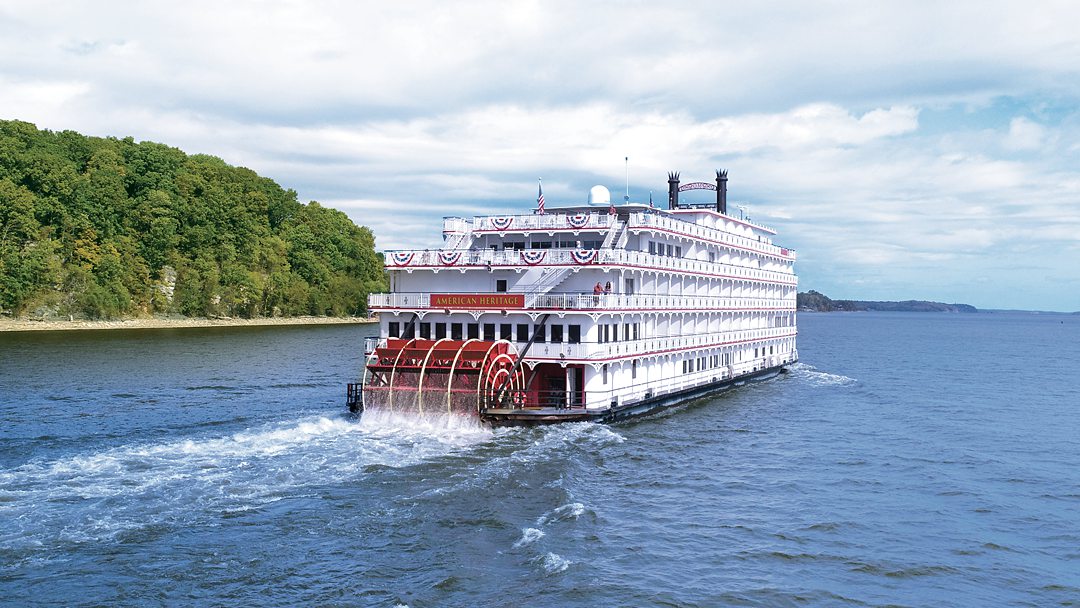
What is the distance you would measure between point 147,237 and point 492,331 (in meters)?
94.5

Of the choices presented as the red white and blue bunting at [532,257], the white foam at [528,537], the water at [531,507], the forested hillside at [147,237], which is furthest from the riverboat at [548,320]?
the forested hillside at [147,237]

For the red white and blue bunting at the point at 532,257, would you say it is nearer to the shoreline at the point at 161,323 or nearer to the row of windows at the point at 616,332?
the row of windows at the point at 616,332

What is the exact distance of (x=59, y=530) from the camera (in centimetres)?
2467

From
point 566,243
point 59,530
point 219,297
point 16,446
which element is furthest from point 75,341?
point 59,530

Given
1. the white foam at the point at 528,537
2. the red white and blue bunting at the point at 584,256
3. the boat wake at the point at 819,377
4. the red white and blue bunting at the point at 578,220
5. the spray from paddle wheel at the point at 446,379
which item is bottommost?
the white foam at the point at 528,537

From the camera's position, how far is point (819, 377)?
235 ft

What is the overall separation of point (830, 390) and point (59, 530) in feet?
166

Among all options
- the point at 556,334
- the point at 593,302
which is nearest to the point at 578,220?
the point at 593,302

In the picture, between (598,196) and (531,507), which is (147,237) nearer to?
(598,196)

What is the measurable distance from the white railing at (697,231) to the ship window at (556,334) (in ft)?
23.4

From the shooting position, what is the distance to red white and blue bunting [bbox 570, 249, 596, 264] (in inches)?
1628

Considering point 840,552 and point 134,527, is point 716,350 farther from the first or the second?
point 134,527

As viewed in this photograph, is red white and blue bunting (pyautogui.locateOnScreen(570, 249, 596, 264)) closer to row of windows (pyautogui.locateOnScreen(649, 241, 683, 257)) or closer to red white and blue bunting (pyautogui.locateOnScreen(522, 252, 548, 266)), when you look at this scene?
red white and blue bunting (pyautogui.locateOnScreen(522, 252, 548, 266))

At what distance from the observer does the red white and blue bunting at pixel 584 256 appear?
41.3 meters
